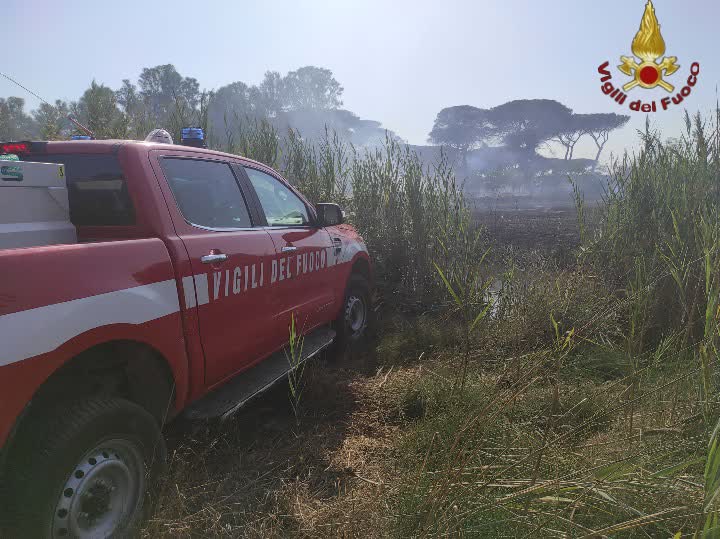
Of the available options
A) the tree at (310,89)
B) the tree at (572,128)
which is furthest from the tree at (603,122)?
the tree at (310,89)

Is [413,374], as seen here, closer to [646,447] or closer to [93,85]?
[646,447]

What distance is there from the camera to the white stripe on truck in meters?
1.41

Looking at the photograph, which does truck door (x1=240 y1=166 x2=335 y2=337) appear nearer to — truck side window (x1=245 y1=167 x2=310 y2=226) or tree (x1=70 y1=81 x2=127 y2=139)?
truck side window (x1=245 y1=167 x2=310 y2=226)

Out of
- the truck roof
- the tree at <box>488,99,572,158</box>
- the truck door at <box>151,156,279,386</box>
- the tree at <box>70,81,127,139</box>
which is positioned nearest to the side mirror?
the truck door at <box>151,156,279,386</box>

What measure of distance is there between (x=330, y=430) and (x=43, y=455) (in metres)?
1.67

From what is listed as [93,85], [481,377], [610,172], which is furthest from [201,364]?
[93,85]

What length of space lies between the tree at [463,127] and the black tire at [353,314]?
62.6 meters

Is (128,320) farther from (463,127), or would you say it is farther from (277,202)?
(463,127)

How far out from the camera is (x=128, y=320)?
1826 mm

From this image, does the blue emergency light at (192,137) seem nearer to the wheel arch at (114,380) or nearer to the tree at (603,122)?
the wheel arch at (114,380)

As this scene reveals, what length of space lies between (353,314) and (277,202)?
1.54m

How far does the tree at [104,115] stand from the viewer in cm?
598

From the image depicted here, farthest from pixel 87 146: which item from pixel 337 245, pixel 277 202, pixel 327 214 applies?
pixel 337 245

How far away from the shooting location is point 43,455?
60.8 inches
